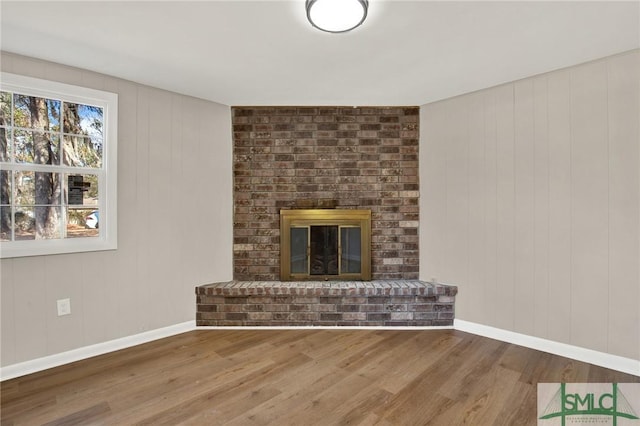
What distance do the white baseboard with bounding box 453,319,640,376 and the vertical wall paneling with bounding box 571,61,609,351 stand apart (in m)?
0.07

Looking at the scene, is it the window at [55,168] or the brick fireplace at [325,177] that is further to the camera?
the brick fireplace at [325,177]

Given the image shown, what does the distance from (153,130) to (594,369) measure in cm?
401

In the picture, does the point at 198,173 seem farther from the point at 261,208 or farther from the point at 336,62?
the point at 336,62

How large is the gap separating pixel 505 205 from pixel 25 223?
12.7ft

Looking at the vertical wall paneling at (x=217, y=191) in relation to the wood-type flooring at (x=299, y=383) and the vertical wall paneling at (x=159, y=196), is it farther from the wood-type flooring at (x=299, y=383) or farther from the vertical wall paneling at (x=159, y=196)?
the wood-type flooring at (x=299, y=383)

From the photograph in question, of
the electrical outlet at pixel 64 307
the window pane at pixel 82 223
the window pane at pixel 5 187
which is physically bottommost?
the electrical outlet at pixel 64 307

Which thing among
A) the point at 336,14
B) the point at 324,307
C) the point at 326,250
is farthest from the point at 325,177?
the point at 336,14

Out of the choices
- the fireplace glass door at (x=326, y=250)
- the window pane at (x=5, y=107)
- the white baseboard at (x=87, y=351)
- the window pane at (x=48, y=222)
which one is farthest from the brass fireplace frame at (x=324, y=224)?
A: the window pane at (x=5, y=107)

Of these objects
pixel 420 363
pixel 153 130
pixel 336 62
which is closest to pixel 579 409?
pixel 420 363

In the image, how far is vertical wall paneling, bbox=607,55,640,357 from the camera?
2074mm

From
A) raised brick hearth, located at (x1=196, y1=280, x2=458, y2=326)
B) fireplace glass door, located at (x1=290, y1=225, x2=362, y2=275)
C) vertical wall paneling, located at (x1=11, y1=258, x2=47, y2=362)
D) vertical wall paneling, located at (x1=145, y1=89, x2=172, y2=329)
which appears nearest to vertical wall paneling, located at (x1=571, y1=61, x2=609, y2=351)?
raised brick hearth, located at (x1=196, y1=280, x2=458, y2=326)

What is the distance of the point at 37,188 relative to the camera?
224cm

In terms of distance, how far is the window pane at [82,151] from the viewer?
237 cm

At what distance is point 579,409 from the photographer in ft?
5.70
